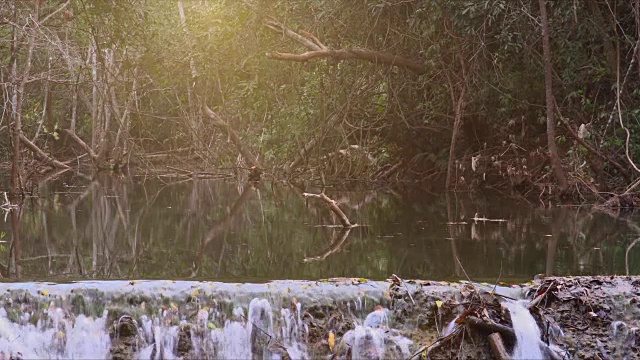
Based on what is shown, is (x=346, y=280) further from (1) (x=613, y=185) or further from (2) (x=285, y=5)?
(2) (x=285, y=5)

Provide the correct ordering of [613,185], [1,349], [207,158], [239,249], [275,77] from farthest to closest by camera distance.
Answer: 1. [207,158]
2. [275,77]
3. [613,185]
4. [239,249]
5. [1,349]

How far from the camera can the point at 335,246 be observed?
1048 centimetres

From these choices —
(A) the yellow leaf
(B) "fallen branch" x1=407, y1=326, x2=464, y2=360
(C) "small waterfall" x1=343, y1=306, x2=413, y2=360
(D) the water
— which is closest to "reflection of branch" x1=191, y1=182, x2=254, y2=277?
(D) the water

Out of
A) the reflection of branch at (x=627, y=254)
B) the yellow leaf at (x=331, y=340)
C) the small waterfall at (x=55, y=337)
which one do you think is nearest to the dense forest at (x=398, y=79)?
the reflection of branch at (x=627, y=254)

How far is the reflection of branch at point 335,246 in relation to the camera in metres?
9.57

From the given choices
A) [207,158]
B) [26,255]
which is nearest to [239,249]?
[26,255]

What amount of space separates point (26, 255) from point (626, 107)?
10537 millimetres

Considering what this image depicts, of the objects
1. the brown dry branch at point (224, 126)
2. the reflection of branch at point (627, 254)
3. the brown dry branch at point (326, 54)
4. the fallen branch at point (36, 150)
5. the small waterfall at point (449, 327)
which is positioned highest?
the brown dry branch at point (326, 54)

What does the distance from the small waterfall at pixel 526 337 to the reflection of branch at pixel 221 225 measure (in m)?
3.11

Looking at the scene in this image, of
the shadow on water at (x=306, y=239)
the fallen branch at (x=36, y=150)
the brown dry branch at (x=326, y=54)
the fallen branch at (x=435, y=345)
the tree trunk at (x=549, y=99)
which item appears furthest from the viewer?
the fallen branch at (x=36, y=150)

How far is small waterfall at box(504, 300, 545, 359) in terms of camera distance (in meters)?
6.68

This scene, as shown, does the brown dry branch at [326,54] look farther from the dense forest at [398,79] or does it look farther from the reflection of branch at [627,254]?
the reflection of branch at [627,254]

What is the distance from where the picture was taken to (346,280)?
292 inches

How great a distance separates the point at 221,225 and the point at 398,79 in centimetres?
787
